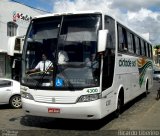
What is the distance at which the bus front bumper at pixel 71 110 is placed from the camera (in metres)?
9.43

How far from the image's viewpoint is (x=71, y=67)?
9.62 m

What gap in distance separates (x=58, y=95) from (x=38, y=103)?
26.0 inches

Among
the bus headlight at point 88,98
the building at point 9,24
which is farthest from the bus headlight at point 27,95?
the building at point 9,24

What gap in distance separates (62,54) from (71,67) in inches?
18.2

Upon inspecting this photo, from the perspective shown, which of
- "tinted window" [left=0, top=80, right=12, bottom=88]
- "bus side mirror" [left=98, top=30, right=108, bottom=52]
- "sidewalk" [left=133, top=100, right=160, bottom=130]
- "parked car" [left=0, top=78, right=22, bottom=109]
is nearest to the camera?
"bus side mirror" [left=98, top=30, right=108, bottom=52]

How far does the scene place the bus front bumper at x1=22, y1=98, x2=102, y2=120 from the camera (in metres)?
9.43

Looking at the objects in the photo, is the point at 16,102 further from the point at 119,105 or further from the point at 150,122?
the point at 150,122

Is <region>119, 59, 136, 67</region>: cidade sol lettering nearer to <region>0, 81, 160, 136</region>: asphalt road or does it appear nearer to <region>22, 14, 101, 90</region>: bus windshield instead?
<region>0, 81, 160, 136</region>: asphalt road

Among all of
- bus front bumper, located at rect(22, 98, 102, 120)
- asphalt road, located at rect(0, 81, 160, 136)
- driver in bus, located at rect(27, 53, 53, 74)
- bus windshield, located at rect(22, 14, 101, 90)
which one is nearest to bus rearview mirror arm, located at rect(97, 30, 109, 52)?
bus windshield, located at rect(22, 14, 101, 90)

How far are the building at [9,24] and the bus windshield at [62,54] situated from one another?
1611 centimetres

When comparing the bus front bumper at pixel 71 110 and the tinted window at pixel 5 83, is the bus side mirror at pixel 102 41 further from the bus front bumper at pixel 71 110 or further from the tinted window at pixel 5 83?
the tinted window at pixel 5 83

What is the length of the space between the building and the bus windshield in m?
16.1

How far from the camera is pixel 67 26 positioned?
10180 millimetres

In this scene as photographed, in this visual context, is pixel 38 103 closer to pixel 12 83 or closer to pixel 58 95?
pixel 58 95
